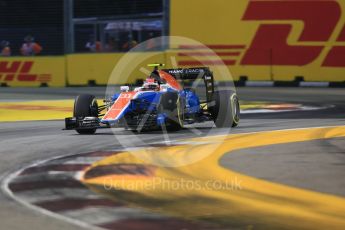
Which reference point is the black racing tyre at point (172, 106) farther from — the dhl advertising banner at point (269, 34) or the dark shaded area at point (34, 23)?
the dark shaded area at point (34, 23)

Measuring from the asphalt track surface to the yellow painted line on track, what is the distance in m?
0.28

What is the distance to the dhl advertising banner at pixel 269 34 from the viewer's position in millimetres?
22453

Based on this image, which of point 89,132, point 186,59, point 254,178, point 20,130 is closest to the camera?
point 254,178

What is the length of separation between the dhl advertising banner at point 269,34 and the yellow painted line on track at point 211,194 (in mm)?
14962

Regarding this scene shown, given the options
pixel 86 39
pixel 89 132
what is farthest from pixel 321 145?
pixel 86 39

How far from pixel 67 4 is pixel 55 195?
2155cm

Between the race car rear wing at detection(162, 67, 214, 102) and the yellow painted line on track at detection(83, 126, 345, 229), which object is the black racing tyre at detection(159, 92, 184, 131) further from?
the yellow painted line on track at detection(83, 126, 345, 229)

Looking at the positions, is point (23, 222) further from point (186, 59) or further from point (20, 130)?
point (186, 59)

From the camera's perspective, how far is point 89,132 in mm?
10734

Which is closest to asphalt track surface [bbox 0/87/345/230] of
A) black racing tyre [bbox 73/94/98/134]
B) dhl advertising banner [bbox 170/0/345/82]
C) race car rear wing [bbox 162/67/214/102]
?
black racing tyre [bbox 73/94/98/134]

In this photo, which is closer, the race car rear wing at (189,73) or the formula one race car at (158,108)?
the formula one race car at (158,108)

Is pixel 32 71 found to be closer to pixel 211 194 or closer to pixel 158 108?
pixel 158 108

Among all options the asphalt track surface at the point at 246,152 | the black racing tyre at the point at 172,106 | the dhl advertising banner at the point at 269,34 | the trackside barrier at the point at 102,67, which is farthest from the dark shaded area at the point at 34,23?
the black racing tyre at the point at 172,106

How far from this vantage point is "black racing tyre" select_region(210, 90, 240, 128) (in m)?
11.1
